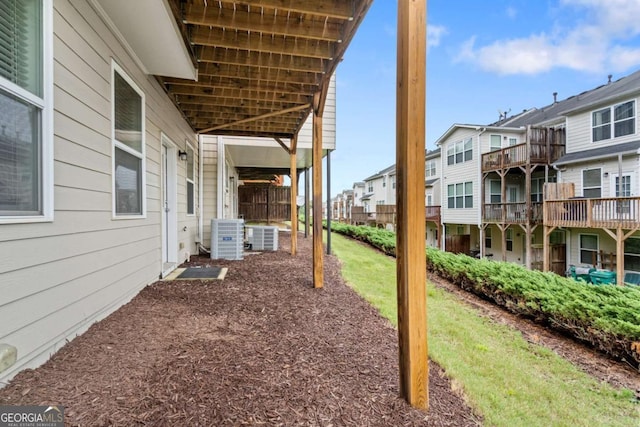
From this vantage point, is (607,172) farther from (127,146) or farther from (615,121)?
(127,146)

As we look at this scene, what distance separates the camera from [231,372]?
6.72ft

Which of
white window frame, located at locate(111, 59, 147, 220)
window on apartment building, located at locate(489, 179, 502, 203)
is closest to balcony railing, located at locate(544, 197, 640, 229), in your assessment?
window on apartment building, located at locate(489, 179, 502, 203)

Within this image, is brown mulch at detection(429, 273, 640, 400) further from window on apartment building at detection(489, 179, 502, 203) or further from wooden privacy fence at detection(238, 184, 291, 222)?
window on apartment building at detection(489, 179, 502, 203)

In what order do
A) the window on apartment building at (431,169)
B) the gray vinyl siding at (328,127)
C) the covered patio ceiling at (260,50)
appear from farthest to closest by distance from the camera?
the window on apartment building at (431,169) < the gray vinyl siding at (328,127) < the covered patio ceiling at (260,50)

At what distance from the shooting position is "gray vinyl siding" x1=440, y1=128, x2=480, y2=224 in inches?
640

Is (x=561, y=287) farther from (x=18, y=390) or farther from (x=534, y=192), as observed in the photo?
(x=534, y=192)

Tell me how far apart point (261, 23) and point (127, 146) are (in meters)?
1.94

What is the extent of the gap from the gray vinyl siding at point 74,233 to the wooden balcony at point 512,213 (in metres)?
14.7

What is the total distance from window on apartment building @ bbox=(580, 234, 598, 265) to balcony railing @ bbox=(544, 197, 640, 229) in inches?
79.1

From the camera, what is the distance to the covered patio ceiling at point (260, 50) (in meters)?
3.12

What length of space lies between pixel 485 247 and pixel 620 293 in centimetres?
1384

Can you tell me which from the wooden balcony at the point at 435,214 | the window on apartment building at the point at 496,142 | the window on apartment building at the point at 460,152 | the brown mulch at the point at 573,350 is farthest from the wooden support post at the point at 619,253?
the wooden balcony at the point at 435,214

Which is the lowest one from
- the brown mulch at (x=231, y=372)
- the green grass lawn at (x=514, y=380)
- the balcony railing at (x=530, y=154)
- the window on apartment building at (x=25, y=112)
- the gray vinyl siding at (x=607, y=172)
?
the green grass lawn at (x=514, y=380)

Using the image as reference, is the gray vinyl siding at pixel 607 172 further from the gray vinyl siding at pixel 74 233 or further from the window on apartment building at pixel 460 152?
the gray vinyl siding at pixel 74 233
